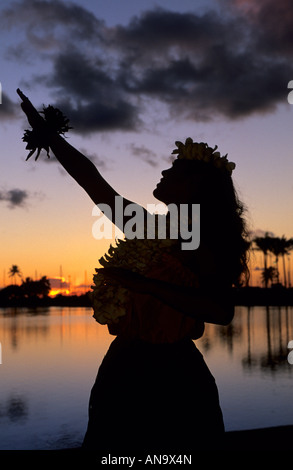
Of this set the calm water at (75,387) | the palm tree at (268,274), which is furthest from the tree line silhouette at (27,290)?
the calm water at (75,387)

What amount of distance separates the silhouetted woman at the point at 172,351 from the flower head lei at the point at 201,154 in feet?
0.68

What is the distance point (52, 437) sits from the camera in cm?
1208

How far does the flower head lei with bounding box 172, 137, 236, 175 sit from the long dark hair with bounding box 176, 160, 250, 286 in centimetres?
2

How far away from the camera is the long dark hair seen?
2.38 metres

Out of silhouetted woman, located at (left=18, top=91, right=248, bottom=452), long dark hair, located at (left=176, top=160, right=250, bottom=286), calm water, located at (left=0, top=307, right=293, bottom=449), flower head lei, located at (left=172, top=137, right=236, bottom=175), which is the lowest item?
calm water, located at (left=0, top=307, right=293, bottom=449)

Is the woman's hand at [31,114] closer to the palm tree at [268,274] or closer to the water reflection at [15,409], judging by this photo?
the water reflection at [15,409]

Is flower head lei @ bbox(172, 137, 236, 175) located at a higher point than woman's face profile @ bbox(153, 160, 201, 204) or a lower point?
higher

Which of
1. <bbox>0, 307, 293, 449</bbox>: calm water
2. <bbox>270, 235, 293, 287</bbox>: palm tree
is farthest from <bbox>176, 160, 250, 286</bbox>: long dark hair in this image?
<bbox>270, 235, 293, 287</bbox>: palm tree

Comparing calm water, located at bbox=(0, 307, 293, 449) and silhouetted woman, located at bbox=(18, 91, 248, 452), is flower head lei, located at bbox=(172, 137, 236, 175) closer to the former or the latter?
silhouetted woman, located at bbox=(18, 91, 248, 452)

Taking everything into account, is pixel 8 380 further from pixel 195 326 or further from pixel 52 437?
pixel 195 326

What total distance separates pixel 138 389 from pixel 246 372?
66.7 ft

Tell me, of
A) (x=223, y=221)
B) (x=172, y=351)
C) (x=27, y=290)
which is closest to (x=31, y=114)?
(x=223, y=221)

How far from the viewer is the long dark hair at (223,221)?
238 cm

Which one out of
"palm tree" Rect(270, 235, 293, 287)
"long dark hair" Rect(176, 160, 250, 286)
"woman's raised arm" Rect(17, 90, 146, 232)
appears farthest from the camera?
"palm tree" Rect(270, 235, 293, 287)
